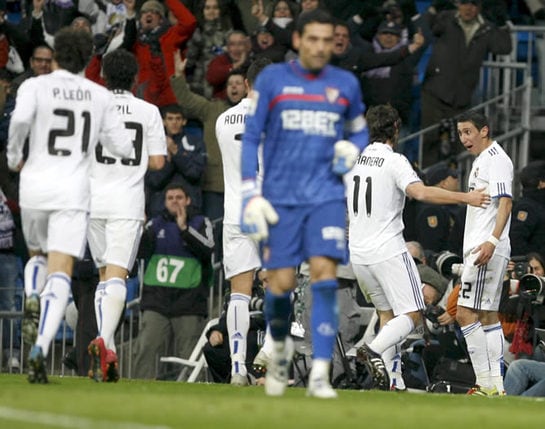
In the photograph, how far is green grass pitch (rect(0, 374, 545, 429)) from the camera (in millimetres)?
9375

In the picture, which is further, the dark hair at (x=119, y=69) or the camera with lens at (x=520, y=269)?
the camera with lens at (x=520, y=269)

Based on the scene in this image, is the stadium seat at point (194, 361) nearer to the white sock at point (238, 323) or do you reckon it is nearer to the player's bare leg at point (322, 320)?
the white sock at point (238, 323)

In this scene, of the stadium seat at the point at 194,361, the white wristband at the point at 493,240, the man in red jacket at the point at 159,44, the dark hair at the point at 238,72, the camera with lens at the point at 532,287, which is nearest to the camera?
the white wristband at the point at 493,240

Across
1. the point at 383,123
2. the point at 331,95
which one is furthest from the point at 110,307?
the point at 331,95

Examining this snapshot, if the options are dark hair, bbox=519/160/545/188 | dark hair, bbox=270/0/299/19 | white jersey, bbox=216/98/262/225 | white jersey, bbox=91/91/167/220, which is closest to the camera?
white jersey, bbox=91/91/167/220

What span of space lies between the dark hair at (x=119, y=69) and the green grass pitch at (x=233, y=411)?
9.17 ft

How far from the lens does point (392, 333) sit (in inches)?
595

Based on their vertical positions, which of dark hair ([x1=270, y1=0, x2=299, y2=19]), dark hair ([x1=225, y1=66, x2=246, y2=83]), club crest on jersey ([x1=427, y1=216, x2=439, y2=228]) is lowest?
club crest on jersey ([x1=427, y1=216, x2=439, y2=228])

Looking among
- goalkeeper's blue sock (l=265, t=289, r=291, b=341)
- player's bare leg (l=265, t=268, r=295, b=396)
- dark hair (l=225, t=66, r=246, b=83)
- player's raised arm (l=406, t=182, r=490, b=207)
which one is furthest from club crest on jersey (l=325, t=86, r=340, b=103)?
dark hair (l=225, t=66, r=246, b=83)

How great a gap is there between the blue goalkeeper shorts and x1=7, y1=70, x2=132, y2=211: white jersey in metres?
1.76

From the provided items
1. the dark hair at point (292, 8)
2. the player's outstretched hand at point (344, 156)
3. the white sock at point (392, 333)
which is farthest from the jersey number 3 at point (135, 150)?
the dark hair at point (292, 8)

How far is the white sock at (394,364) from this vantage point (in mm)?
15627

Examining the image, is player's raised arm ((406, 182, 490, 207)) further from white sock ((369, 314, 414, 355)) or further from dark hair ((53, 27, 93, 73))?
dark hair ((53, 27, 93, 73))

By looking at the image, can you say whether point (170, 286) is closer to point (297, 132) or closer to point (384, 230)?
point (384, 230)
